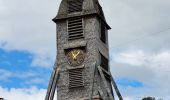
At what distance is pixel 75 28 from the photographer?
131 ft

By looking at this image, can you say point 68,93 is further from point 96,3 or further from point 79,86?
point 96,3

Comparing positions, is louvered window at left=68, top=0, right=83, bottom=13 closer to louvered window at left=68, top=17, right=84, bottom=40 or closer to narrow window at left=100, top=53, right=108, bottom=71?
louvered window at left=68, top=17, right=84, bottom=40

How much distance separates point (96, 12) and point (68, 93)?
7454 millimetres

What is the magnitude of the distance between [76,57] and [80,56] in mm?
359

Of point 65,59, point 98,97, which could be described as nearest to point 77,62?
point 65,59

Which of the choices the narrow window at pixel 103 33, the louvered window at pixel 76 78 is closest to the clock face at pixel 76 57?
the louvered window at pixel 76 78

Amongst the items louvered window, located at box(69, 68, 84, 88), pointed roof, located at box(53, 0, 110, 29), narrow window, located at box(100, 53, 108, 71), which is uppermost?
pointed roof, located at box(53, 0, 110, 29)

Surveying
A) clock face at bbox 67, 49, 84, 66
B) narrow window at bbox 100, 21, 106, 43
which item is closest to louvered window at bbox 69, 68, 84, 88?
clock face at bbox 67, 49, 84, 66

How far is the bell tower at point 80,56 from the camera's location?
38562mm

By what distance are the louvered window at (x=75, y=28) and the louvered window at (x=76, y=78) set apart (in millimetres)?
3042

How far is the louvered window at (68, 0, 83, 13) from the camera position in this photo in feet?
133

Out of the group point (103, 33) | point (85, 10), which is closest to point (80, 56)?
point (103, 33)

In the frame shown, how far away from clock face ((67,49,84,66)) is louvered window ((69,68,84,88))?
2.09 ft

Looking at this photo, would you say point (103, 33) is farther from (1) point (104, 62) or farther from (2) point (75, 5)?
(2) point (75, 5)
